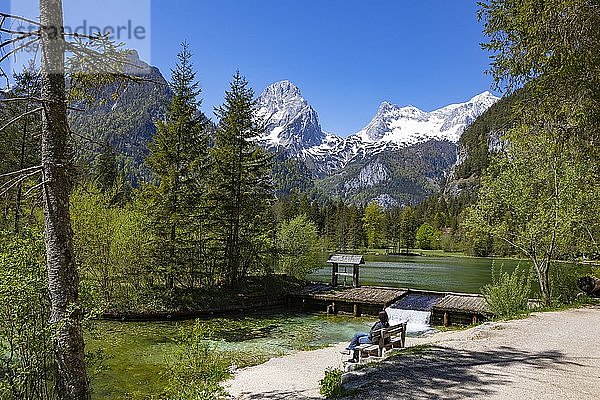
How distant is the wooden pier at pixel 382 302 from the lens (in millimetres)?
21969

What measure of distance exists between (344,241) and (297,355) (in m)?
71.8

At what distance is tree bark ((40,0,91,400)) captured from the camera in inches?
230

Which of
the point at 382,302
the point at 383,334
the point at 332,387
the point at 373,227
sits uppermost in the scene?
the point at 373,227

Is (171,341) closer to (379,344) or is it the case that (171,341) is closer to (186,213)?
(186,213)

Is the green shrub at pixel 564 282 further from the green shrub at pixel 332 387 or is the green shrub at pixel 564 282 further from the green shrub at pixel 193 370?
the green shrub at pixel 193 370

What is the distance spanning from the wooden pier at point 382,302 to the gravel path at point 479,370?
24.8ft

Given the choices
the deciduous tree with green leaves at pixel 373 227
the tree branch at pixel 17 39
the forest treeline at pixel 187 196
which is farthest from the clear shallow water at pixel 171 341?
the deciduous tree with green leaves at pixel 373 227

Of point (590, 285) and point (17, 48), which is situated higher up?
point (17, 48)

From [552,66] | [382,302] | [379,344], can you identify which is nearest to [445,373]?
[379,344]

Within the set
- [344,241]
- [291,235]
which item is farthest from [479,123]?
[291,235]

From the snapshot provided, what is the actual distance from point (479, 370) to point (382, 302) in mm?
15858

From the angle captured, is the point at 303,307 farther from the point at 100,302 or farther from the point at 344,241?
the point at 344,241

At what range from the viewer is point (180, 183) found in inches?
987

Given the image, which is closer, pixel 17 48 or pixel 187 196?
pixel 17 48
